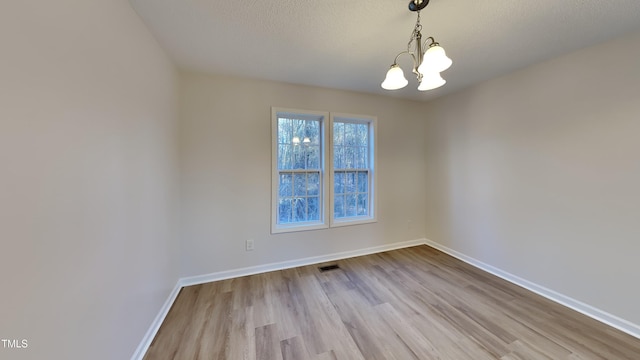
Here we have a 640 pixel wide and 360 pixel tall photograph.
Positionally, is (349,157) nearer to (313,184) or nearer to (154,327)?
(313,184)

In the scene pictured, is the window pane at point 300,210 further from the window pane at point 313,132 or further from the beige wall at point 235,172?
the window pane at point 313,132

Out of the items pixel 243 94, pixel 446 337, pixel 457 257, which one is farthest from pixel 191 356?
pixel 457 257

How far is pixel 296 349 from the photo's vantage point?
5.19 ft

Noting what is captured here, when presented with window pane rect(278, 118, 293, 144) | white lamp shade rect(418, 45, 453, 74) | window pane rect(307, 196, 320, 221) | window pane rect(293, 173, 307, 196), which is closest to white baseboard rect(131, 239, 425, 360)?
window pane rect(307, 196, 320, 221)

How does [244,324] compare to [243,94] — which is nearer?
[244,324]

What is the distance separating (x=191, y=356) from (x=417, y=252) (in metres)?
3.01

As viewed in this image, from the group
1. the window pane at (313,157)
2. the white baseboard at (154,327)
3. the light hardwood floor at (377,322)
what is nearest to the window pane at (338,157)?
the window pane at (313,157)

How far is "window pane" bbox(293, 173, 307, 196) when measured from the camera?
9.74 feet

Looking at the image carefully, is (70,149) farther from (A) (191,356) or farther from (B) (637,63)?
(B) (637,63)

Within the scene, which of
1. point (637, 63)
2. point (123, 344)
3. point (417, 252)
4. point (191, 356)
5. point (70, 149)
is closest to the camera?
point (70, 149)

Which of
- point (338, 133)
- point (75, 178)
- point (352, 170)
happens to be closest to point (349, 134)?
point (338, 133)

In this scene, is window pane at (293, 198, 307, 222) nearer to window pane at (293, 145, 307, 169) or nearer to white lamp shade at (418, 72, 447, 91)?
window pane at (293, 145, 307, 169)

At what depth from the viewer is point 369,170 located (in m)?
3.36

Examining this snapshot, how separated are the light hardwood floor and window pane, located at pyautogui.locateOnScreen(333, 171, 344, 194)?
45.7 inches
